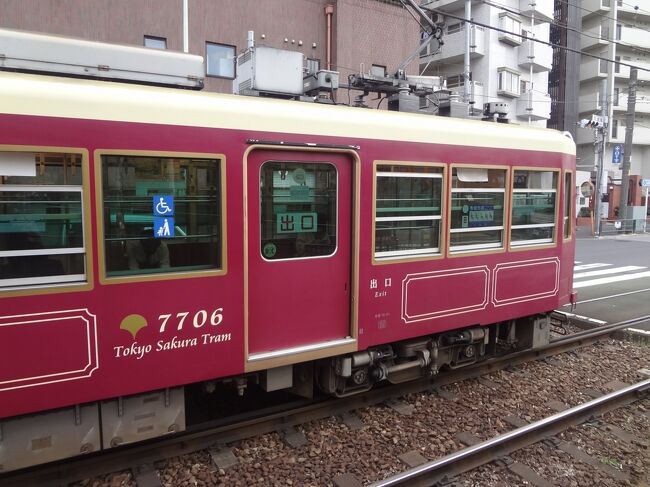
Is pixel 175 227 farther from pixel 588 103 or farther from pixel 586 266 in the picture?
pixel 588 103

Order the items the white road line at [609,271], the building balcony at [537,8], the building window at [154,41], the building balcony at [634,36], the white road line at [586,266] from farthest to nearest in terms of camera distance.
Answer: the building balcony at [634,36]
the building balcony at [537,8]
the white road line at [586,266]
the building window at [154,41]
the white road line at [609,271]

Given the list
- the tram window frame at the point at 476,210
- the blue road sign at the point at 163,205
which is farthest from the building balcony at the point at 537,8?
the blue road sign at the point at 163,205

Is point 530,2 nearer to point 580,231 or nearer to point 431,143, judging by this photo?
point 580,231

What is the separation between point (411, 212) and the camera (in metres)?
5.07

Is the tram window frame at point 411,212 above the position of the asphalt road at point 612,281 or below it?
above

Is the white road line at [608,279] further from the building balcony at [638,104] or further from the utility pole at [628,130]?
the building balcony at [638,104]

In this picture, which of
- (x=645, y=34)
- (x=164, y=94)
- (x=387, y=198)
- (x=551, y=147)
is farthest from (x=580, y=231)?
(x=164, y=94)

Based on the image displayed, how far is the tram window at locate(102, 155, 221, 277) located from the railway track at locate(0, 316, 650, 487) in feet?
5.19

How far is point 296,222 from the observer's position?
4.43m

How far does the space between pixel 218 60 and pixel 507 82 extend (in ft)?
74.5

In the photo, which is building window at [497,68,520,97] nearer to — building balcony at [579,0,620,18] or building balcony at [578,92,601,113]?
building balcony at [579,0,620,18]

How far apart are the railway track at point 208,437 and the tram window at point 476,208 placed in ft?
5.43

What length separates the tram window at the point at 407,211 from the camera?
4.86 m

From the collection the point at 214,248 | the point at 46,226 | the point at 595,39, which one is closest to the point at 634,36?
the point at 595,39
